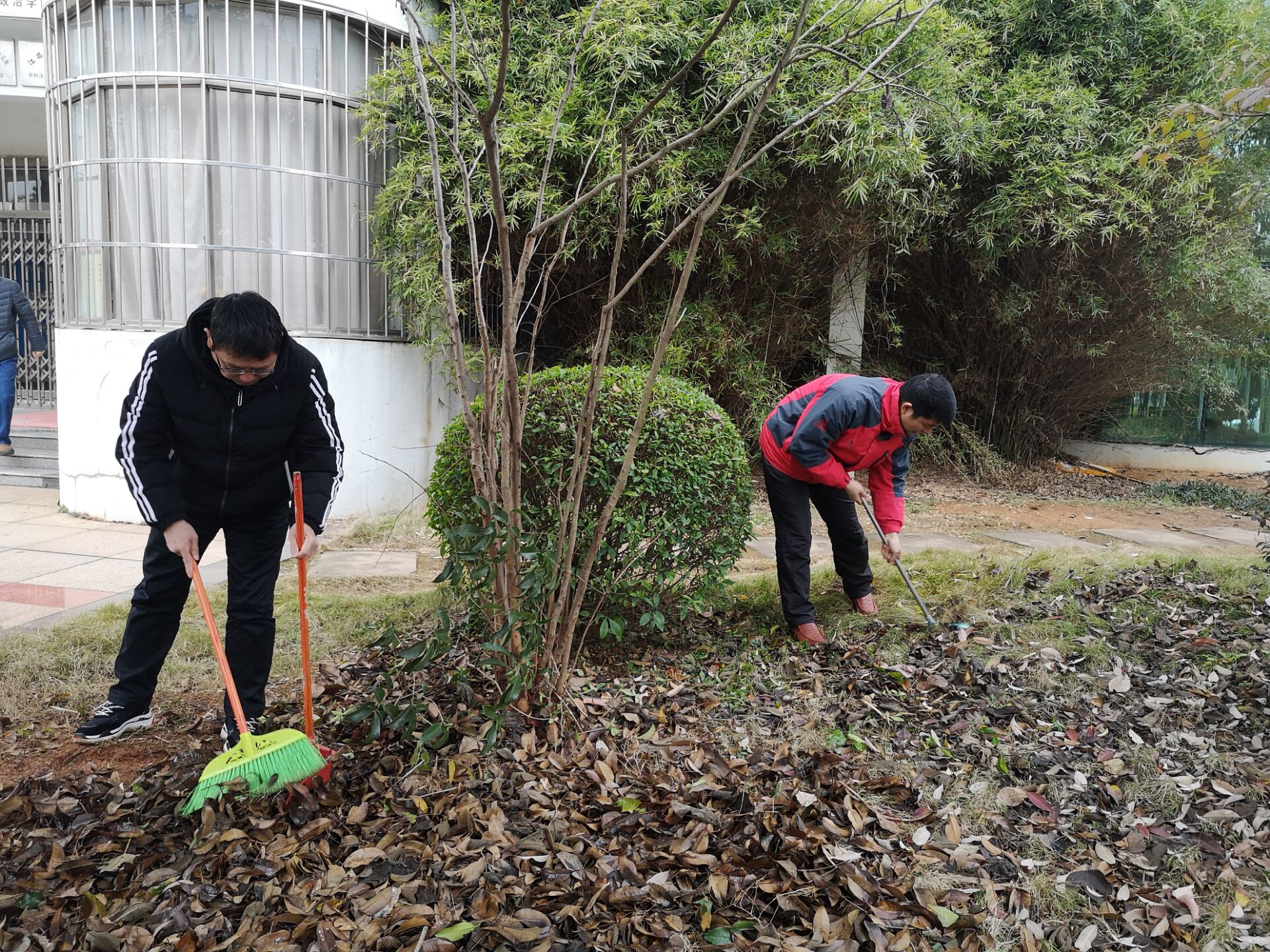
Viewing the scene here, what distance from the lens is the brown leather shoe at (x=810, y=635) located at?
148 inches

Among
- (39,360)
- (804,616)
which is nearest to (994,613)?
(804,616)

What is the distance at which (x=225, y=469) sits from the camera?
103 inches

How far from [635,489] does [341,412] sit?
3.45 metres

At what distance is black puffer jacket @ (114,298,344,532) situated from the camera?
2537mm

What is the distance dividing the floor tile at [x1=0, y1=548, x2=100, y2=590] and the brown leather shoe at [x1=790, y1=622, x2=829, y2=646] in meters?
3.41

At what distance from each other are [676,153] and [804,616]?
3546mm

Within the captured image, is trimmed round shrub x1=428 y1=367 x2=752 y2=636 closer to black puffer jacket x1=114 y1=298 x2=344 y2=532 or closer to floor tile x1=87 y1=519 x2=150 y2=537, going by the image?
black puffer jacket x1=114 y1=298 x2=344 y2=532

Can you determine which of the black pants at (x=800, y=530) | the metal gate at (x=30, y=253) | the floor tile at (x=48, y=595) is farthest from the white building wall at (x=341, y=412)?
the metal gate at (x=30, y=253)

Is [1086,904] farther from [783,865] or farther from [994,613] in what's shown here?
[994,613]

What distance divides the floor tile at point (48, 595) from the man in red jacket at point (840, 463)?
10.5 feet

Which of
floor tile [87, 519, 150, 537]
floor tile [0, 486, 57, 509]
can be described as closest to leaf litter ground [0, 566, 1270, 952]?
floor tile [87, 519, 150, 537]

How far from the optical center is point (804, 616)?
3.81m

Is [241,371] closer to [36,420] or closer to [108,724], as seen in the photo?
[108,724]

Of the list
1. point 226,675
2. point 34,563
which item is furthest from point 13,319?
point 226,675
